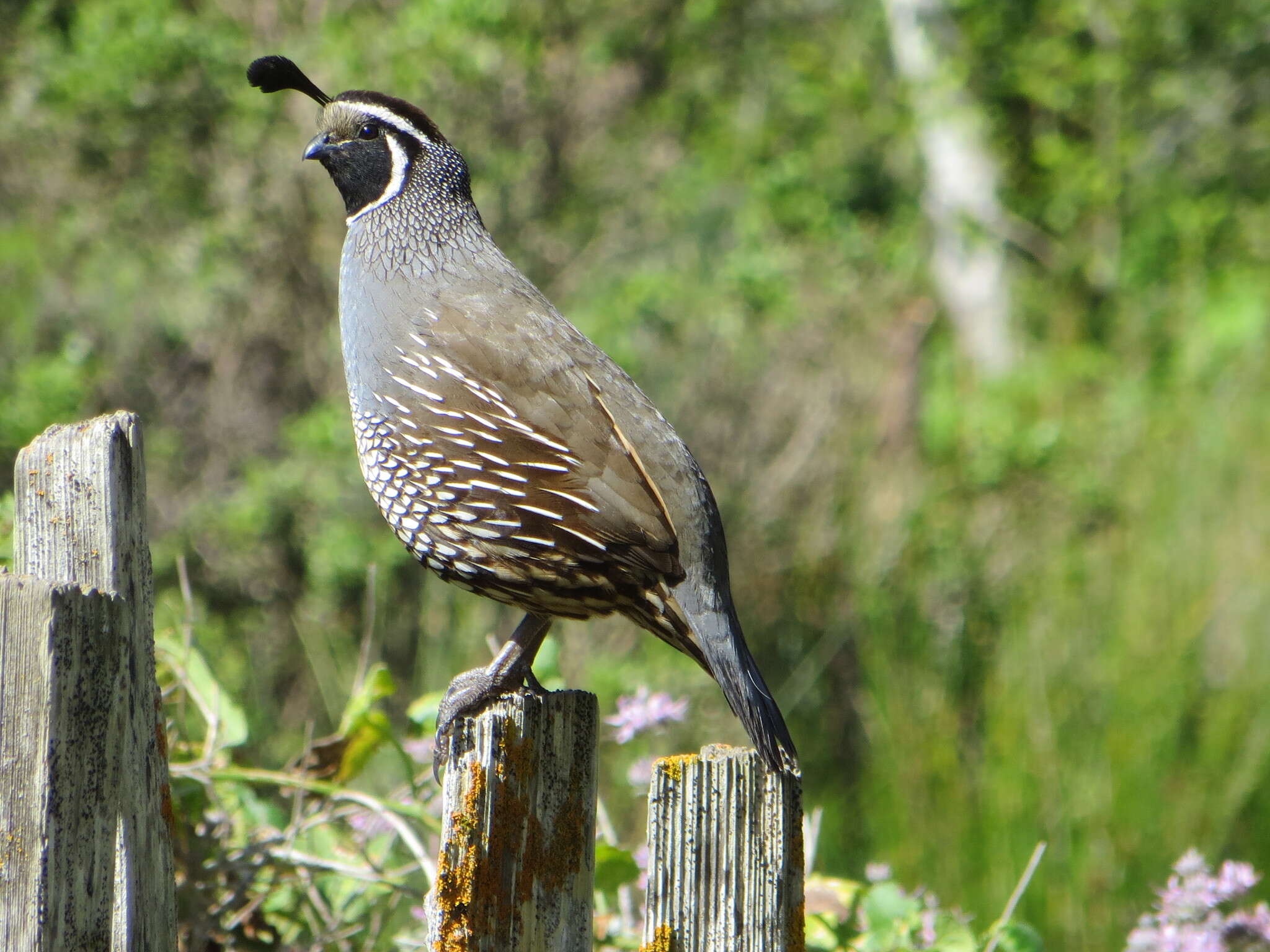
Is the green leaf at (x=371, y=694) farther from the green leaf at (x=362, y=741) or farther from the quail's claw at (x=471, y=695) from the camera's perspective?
the quail's claw at (x=471, y=695)

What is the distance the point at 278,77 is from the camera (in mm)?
2971

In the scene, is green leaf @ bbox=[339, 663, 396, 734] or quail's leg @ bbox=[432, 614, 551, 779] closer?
quail's leg @ bbox=[432, 614, 551, 779]

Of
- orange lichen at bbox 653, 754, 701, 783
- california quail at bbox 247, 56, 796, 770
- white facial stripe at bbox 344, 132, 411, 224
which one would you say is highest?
white facial stripe at bbox 344, 132, 411, 224

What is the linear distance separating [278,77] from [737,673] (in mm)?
1710

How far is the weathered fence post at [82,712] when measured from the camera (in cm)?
153

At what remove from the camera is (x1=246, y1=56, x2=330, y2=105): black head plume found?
2.90m

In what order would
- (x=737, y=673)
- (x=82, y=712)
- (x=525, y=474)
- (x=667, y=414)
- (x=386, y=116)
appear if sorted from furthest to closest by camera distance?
(x=667, y=414) → (x=386, y=116) → (x=525, y=474) → (x=737, y=673) → (x=82, y=712)

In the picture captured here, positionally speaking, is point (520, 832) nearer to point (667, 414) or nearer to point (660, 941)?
Answer: point (660, 941)

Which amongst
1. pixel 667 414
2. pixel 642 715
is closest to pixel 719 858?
pixel 642 715

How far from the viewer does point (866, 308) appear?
223 inches

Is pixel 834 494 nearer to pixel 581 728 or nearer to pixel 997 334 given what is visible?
pixel 581 728

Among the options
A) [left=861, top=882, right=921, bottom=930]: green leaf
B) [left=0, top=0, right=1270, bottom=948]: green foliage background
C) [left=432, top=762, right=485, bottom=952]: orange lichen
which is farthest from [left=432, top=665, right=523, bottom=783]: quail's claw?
[left=0, top=0, right=1270, bottom=948]: green foliage background

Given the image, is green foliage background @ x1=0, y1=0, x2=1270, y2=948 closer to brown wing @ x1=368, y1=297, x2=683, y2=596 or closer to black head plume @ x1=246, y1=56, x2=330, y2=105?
black head plume @ x1=246, y1=56, x2=330, y2=105

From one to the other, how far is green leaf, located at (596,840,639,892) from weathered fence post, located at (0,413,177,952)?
819mm
